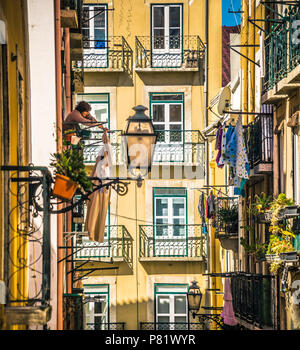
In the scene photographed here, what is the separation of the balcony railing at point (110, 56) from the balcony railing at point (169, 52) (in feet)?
1.13

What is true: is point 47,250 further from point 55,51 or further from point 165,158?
point 165,158

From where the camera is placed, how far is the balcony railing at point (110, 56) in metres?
31.4

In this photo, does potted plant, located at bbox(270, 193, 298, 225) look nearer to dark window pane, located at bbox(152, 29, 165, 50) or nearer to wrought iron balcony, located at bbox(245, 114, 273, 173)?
wrought iron balcony, located at bbox(245, 114, 273, 173)

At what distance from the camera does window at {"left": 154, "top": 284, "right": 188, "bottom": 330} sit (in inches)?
1229

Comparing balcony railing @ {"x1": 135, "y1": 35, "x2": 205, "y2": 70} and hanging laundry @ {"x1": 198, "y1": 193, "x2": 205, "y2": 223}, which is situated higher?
balcony railing @ {"x1": 135, "y1": 35, "x2": 205, "y2": 70}

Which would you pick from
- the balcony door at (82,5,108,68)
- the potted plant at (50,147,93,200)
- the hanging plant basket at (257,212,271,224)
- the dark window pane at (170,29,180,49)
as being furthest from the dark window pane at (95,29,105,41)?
the potted plant at (50,147,93,200)

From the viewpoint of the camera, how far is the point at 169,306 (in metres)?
31.3

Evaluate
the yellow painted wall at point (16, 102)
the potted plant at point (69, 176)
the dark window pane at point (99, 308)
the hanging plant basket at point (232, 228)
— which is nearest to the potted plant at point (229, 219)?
the hanging plant basket at point (232, 228)

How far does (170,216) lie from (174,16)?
6275 mm

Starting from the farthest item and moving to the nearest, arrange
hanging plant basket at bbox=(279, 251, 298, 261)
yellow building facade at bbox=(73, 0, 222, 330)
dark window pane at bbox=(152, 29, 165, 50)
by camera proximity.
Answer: dark window pane at bbox=(152, 29, 165, 50), yellow building facade at bbox=(73, 0, 222, 330), hanging plant basket at bbox=(279, 251, 298, 261)

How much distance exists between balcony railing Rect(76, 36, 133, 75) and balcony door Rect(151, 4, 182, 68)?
0.84m

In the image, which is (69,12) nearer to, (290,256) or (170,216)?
(290,256)

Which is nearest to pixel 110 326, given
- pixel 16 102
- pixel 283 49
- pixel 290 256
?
pixel 290 256
